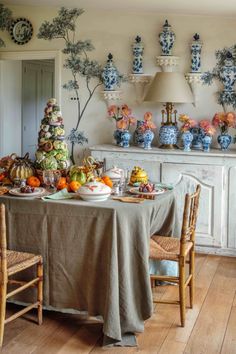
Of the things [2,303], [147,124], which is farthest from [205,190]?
[2,303]

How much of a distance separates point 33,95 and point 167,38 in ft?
9.08

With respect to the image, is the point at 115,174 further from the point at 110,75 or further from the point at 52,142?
the point at 110,75

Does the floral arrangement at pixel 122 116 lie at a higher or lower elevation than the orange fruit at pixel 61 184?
higher

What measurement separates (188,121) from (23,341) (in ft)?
9.04

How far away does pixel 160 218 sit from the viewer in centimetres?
332

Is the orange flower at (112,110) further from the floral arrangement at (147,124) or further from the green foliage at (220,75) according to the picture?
the green foliage at (220,75)

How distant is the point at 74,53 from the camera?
5355 millimetres

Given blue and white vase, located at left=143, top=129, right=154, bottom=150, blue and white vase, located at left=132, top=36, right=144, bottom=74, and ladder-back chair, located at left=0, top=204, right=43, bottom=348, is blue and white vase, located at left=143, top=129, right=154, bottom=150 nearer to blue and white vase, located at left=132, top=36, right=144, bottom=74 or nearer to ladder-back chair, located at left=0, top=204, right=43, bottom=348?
blue and white vase, located at left=132, top=36, right=144, bottom=74

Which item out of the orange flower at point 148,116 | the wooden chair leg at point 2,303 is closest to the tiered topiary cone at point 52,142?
the wooden chair leg at point 2,303

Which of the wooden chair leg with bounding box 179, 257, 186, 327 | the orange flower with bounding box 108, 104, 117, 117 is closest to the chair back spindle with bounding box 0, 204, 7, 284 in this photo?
the wooden chair leg with bounding box 179, 257, 186, 327

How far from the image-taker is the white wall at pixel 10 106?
5.89m

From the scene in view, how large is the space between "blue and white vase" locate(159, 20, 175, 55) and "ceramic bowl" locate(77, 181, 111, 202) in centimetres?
240

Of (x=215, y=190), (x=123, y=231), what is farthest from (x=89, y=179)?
(x=215, y=190)

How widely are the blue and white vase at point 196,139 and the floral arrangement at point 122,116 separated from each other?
618 mm
